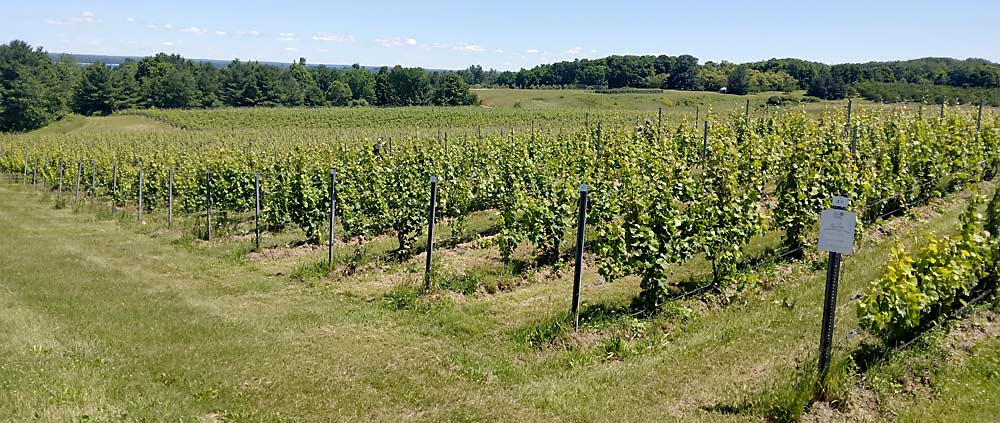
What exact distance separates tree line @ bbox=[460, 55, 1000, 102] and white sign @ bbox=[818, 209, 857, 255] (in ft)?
56.2

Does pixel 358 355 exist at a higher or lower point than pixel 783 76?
lower

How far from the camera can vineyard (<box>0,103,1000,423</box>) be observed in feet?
27.9

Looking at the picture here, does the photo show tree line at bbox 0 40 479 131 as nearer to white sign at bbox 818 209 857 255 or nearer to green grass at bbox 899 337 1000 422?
white sign at bbox 818 209 857 255

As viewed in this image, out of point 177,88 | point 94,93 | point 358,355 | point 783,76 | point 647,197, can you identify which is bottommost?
point 358,355

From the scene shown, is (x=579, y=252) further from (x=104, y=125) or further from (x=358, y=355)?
(x=104, y=125)

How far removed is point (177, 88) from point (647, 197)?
8408 cm

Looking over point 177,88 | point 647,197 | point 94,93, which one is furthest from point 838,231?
point 177,88

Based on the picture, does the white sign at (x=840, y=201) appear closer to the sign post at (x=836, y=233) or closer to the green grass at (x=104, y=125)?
the sign post at (x=836, y=233)

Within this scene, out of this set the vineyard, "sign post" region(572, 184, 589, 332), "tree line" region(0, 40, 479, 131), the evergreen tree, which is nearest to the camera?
"sign post" region(572, 184, 589, 332)

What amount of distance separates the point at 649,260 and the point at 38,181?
109ft

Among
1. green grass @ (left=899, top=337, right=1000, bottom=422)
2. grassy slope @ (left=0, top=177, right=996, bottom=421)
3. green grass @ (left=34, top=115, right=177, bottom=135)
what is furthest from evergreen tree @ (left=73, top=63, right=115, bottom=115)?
green grass @ (left=899, top=337, right=1000, bottom=422)

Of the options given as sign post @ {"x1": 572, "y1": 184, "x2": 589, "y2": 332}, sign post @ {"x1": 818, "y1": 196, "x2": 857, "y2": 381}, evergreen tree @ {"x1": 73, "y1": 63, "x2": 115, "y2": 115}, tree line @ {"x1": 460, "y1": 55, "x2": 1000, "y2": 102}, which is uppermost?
tree line @ {"x1": 460, "y1": 55, "x2": 1000, "y2": 102}

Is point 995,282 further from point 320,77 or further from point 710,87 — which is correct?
point 320,77

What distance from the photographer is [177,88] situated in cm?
8156
